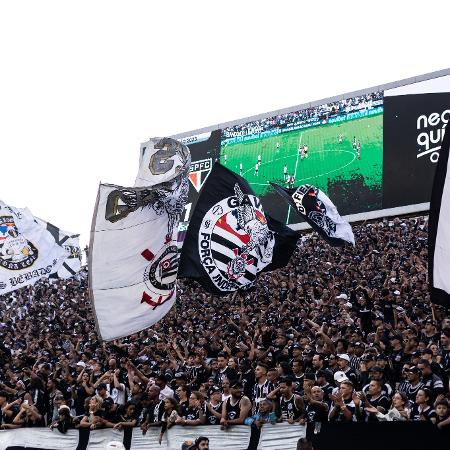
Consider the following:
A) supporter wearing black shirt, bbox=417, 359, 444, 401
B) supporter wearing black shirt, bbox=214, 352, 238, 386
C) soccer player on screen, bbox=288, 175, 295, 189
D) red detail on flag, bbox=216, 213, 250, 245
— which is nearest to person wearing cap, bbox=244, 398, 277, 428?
supporter wearing black shirt, bbox=214, 352, 238, 386

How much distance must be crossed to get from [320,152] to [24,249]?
56.1 ft

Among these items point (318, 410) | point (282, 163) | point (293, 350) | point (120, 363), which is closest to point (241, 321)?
point (120, 363)

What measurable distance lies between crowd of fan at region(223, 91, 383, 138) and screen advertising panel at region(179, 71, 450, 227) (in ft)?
0.13

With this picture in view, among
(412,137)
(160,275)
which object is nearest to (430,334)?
(160,275)

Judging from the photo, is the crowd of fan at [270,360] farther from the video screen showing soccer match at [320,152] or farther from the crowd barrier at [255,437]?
the video screen showing soccer match at [320,152]

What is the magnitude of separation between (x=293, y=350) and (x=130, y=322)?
2.51 metres

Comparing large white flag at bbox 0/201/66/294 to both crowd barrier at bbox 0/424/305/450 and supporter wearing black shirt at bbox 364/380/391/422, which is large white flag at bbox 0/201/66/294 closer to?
crowd barrier at bbox 0/424/305/450

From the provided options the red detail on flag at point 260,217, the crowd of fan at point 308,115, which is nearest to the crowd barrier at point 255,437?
the red detail on flag at point 260,217

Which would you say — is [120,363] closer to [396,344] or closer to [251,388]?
[251,388]

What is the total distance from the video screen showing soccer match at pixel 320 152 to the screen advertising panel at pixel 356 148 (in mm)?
38

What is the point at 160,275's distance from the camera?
→ 1394 centimetres

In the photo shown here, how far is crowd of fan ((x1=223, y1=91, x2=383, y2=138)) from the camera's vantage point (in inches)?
1355

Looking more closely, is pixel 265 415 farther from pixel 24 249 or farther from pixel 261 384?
pixel 24 249

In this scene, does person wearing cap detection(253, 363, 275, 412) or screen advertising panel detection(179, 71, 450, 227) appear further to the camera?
screen advertising panel detection(179, 71, 450, 227)
